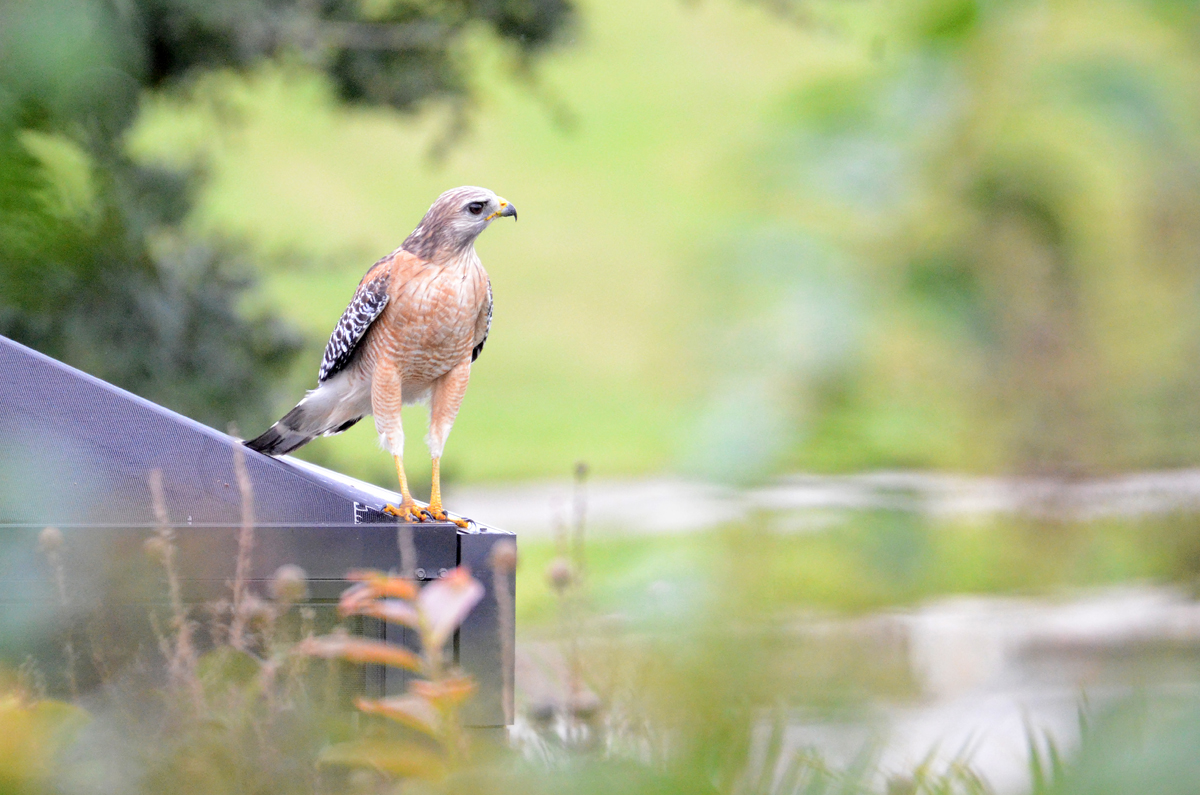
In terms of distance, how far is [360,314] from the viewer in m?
1.91

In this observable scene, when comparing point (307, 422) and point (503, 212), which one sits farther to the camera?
point (307, 422)

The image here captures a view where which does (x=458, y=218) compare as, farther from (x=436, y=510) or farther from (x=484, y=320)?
(x=436, y=510)

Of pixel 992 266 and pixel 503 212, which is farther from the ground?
pixel 503 212

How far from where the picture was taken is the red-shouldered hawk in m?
1.82

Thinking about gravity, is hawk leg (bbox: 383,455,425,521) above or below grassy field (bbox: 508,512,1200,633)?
above

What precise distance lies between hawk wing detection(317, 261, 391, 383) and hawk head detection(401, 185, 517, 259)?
4.4 inches

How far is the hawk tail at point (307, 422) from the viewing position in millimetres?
1938

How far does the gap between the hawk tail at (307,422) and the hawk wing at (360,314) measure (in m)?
0.06

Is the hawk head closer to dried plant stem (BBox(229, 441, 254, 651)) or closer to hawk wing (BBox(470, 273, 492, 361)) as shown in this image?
hawk wing (BBox(470, 273, 492, 361))

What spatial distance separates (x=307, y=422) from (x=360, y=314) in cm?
25

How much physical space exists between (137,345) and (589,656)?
3536 mm

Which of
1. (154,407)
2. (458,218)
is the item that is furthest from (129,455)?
(458,218)

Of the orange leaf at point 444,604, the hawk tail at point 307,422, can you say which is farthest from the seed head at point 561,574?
the hawk tail at point 307,422

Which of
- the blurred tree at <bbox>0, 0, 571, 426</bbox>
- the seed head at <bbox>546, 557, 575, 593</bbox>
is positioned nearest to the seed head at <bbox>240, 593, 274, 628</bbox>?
the seed head at <bbox>546, 557, 575, 593</bbox>
